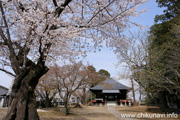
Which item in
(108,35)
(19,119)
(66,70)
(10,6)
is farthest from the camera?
(66,70)

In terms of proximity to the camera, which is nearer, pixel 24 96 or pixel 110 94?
pixel 24 96

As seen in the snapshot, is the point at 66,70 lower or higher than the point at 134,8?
lower

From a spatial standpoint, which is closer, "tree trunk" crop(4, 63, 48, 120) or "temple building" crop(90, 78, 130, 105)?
"tree trunk" crop(4, 63, 48, 120)

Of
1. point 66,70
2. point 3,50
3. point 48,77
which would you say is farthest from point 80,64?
point 3,50

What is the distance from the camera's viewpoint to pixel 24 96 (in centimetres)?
503

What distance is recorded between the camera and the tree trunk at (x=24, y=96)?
4.83 meters

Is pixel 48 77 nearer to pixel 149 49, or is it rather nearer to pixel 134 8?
pixel 149 49

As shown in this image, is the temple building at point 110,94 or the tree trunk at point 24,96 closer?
the tree trunk at point 24,96

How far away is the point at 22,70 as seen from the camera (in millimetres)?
5086

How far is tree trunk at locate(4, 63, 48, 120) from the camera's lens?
15.8 ft

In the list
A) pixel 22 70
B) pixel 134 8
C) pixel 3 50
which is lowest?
pixel 22 70

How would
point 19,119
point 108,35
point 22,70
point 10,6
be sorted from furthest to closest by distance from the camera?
point 108,35
point 10,6
point 22,70
point 19,119

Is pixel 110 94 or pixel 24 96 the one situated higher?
pixel 24 96

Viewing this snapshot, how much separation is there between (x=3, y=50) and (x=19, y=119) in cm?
370
